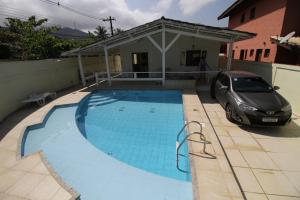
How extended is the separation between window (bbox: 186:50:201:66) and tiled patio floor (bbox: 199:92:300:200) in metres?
8.14

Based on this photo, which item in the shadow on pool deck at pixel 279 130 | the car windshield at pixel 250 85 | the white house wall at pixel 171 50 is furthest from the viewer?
the white house wall at pixel 171 50

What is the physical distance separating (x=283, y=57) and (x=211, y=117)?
26.2 feet

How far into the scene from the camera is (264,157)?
434cm

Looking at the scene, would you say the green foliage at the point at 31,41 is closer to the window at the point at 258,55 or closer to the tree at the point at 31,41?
the tree at the point at 31,41

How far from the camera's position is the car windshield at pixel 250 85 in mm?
6380

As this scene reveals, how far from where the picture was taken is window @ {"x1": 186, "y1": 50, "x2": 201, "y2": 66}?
44.4 ft

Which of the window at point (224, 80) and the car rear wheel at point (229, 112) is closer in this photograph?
the car rear wheel at point (229, 112)

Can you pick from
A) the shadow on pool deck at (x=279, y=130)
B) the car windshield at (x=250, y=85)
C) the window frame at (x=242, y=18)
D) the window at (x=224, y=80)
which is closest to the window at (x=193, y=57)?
the window at (x=224, y=80)

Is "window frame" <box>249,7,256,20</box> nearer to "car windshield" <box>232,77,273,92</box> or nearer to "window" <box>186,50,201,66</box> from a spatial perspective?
"window" <box>186,50,201,66</box>

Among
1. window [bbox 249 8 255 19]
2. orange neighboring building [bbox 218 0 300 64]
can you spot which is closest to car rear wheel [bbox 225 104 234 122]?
orange neighboring building [bbox 218 0 300 64]

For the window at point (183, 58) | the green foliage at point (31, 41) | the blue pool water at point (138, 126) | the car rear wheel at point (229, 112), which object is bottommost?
the blue pool water at point (138, 126)

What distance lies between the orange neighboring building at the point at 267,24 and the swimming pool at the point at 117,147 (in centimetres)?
760

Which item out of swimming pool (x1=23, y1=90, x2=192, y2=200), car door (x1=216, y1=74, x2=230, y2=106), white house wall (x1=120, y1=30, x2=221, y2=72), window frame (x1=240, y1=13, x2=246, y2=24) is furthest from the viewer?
window frame (x1=240, y1=13, x2=246, y2=24)

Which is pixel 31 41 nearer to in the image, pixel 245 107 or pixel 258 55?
pixel 245 107
